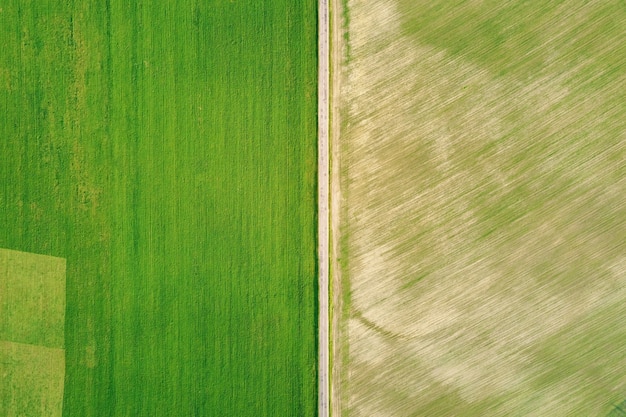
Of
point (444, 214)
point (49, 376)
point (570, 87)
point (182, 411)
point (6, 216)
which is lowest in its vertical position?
point (182, 411)

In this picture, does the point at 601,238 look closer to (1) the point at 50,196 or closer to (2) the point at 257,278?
(2) the point at 257,278

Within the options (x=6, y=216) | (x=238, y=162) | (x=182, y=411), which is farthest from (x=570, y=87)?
(x=6, y=216)

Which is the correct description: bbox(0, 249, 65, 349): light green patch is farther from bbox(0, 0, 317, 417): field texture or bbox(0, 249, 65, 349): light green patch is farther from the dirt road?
the dirt road

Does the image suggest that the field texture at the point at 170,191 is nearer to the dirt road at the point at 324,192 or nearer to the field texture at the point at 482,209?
the dirt road at the point at 324,192

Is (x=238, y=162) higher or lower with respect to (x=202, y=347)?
higher

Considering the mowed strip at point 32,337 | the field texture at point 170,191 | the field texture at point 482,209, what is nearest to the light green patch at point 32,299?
the mowed strip at point 32,337

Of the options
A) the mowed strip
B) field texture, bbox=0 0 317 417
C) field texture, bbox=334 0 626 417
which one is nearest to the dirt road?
field texture, bbox=0 0 317 417

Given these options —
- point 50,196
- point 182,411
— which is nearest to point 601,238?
point 182,411
